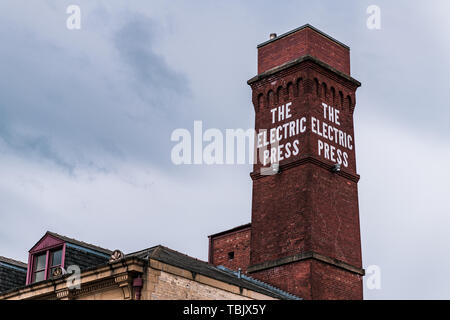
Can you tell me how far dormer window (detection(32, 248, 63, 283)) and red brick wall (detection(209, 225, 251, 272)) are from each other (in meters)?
12.4

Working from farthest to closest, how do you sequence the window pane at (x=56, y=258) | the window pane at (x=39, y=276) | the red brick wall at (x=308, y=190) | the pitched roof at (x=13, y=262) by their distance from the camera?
1. the red brick wall at (x=308, y=190)
2. the pitched roof at (x=13, y=262)
3. the window pane at (x=39, y=276)
4. the window pane at (x=56, y=258)

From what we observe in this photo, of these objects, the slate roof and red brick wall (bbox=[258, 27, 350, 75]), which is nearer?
the slate roof

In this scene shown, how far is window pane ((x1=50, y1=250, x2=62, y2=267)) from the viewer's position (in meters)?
28.1

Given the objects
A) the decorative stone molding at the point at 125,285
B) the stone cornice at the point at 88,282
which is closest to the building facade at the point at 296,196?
the stone cornice at the point at 88,282

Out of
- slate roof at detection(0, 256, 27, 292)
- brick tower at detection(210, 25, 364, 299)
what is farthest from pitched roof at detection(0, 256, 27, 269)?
brick tower at detection(210, 25, 364, 299)

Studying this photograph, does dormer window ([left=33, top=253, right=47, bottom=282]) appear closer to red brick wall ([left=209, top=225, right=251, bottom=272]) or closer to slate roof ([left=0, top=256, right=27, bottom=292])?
slate roof ([left=0, top=256, right=27, bottom=292])

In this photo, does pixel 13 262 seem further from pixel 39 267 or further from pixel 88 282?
pixel 88 282

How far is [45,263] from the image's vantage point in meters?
28.6

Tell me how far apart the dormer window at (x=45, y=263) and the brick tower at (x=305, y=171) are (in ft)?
31.0

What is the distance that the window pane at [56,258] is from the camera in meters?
28.1

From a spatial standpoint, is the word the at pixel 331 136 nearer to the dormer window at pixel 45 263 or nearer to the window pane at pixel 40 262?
the dormer window at pixel 45 263

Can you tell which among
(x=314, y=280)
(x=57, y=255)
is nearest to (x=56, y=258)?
(x=57, y=255)
